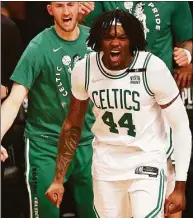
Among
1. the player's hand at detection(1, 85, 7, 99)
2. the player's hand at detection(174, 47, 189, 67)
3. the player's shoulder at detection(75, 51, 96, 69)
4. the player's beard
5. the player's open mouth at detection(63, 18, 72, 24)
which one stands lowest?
the player's hand at detection(1, 85, 7, 99)

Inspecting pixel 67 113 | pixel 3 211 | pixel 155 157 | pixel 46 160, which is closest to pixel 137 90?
pixel 155 157

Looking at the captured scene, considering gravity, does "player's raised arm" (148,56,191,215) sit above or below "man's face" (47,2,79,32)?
below

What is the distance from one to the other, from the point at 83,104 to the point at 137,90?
0.20 m

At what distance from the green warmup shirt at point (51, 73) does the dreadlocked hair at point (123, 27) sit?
19cm

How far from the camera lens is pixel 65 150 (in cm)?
201

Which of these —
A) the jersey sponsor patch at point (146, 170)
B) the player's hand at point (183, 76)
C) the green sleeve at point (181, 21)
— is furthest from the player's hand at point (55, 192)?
the green sleeve at point (181, 21)

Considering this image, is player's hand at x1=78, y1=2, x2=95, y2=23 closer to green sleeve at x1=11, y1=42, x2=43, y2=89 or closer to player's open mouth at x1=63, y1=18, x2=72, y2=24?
player's open mouth at x1=63, y1=18, x2=72, y2=24

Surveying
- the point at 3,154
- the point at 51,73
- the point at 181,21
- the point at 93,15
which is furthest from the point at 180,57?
the point at 3,154

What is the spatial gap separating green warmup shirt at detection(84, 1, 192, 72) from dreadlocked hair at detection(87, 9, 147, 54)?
0.24 m

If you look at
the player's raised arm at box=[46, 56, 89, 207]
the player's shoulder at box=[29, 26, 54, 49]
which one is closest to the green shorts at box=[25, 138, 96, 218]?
the player's raised arm at box=[46, 56, 89, 207]

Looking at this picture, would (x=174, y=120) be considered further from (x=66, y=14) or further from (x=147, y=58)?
(x=66, y=14)

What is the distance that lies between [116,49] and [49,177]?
533mm

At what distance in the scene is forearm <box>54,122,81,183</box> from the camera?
199cm

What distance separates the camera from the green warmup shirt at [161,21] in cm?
212
